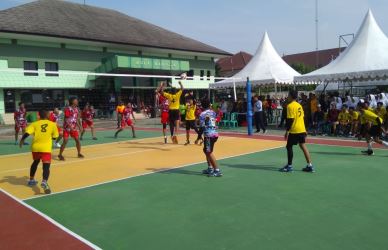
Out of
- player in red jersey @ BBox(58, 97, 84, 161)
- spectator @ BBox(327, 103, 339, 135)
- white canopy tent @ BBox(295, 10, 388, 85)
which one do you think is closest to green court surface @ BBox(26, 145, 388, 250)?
player in red jersey @ BBox(58, 97, 84, 161)

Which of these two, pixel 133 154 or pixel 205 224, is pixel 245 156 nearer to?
pixel 133 154

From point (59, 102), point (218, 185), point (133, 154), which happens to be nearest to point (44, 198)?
point (218, 185)

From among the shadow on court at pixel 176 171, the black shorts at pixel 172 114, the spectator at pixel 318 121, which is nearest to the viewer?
the shadow on court at pixel 176 171

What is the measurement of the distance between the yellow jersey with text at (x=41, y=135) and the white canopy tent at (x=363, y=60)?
45.1 feet

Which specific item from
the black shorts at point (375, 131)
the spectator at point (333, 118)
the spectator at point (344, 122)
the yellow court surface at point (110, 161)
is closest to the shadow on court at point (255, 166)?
the yellow court surface at point (110, 161)

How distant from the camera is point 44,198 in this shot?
6918mm

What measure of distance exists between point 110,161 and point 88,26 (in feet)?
85.9

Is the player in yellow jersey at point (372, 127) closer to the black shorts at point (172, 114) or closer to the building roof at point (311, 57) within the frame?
the black shorts at point (172, 114)

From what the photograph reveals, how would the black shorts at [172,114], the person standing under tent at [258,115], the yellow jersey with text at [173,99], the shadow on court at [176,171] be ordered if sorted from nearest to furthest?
1. the shadow on court at [176,171]
2. the yellow jersey with text at [173,99]
3. the black shorts at [172,114]
4. the person standing under tent at [258,115]

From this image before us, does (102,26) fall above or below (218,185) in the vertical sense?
above

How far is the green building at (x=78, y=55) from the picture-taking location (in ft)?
92.1

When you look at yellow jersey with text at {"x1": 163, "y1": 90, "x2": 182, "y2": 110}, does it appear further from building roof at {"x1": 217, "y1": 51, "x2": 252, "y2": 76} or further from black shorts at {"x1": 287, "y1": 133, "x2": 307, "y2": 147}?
building roof at {"x1": 217, "y1": 51, "x2": 252, "y2": 76}

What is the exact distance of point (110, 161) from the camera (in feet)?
34.9

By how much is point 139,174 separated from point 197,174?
1289 millimetres
